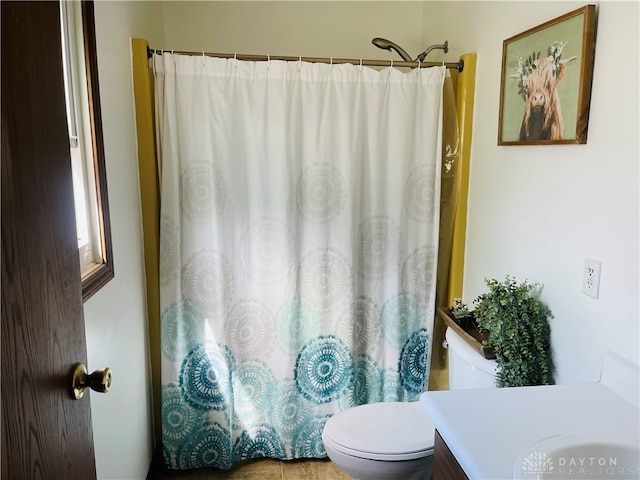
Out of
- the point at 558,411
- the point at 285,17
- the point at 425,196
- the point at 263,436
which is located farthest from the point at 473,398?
the point at 285,17

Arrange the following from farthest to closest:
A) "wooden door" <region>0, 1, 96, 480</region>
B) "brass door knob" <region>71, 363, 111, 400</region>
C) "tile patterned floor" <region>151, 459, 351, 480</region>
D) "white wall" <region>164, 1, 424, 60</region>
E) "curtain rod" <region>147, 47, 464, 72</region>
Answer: "white wall" <region>164, 1, 424, 60</region> → "tile patterned floor" <region>151, 459, 351, 480</region> → "curtain rod" <region>147, 47, 464, 72</region> → "brass door knob" <region>71, 363, 111, 400</region> → "wooden door" <region>0, 1, 96, 480</region>

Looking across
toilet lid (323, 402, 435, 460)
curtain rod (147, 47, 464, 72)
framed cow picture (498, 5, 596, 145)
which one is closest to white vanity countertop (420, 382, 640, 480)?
toilet lid (323, 402, 435, 460)

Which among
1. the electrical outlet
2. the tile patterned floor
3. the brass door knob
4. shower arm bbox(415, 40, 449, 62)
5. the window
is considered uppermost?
shower arm bbox(415, 40, 449, 62)

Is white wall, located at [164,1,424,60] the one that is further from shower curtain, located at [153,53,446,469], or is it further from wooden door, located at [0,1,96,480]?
wooden door, located at [0,1,96,480]

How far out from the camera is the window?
1.31 m

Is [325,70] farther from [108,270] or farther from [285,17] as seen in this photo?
[108,270]

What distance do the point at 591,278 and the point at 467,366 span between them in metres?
0.55

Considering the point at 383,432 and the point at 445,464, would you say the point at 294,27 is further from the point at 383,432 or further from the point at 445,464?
the point at 445,464

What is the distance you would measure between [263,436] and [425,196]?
1349 mm

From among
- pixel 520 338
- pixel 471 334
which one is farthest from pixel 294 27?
pixel 520 338

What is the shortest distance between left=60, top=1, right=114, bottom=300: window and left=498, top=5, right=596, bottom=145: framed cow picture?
138 centimetres

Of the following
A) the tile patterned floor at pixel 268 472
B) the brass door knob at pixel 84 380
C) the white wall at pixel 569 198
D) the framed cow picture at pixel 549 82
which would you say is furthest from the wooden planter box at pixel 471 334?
the brass door knob at pixel 84 380

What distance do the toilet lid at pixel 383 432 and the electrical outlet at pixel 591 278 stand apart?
2.42ft

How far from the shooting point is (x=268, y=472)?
2270 millimetres
